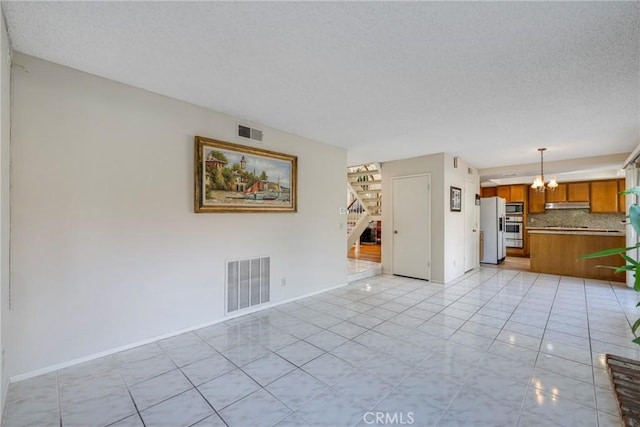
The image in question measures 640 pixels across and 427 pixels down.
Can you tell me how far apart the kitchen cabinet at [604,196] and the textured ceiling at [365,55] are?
5.27 m

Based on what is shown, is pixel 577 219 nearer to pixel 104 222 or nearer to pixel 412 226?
pixel 412 226

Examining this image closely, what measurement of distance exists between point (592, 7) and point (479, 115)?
Answer: 1.68m

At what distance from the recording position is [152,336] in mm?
2689

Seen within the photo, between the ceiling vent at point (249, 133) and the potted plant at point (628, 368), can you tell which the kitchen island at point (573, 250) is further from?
the ceiling vent at point (249, 133)

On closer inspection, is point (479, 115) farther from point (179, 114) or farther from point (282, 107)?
point (179, 114)

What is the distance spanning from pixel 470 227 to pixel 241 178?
528 centimetres

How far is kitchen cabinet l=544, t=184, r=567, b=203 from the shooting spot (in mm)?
7855

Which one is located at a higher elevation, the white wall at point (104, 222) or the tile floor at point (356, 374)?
the white wall at point (104, 222)

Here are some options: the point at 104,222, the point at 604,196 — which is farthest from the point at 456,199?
the point at 104,222

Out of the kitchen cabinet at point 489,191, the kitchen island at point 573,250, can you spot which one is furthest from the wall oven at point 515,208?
the kitchen island at point 573,250

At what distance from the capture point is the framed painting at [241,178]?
300 centimetres

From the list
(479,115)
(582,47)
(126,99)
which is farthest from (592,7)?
(126,99)

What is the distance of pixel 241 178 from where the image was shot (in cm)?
334
